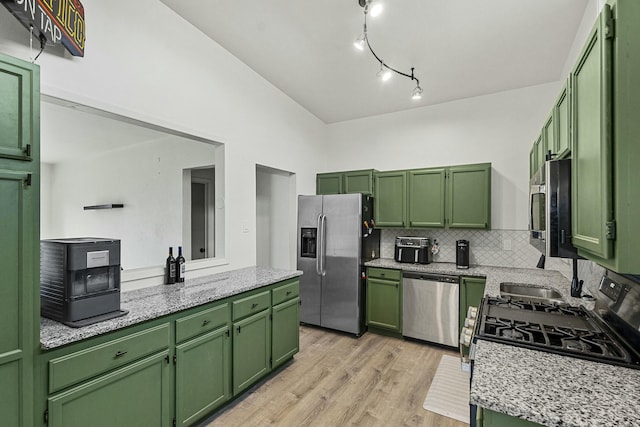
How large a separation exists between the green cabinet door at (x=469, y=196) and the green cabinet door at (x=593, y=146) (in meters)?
2.29

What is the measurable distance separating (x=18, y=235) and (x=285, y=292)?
1.94m

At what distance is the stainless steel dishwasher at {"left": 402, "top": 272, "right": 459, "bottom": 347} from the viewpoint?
3.42 m

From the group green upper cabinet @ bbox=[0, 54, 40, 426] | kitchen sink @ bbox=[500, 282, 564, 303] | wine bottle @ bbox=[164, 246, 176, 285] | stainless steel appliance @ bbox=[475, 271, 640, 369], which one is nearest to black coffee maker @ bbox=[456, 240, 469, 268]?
kitchen sink @ bbox=[500, 282, 564, 303]

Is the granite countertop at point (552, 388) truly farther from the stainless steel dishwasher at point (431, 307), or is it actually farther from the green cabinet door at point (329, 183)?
the green cabinet door at point (329, 183)

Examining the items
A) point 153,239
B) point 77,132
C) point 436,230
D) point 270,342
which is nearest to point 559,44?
point 436,230

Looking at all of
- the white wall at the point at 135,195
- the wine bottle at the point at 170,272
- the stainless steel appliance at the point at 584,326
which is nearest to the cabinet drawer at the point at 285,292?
the wine bottle at the point at 170,272

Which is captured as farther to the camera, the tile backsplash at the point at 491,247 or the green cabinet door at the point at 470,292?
the tile backsplash at the point at 491,247

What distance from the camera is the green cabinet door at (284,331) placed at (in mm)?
2738

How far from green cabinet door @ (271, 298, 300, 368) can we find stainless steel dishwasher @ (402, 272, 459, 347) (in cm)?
144

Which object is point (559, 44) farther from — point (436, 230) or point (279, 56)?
point (279, 56)

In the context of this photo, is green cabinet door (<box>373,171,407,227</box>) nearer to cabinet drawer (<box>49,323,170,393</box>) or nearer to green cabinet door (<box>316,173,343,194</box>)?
green cabinet door (<box>316,173,343,194</box>)

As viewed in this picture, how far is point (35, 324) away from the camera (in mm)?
1334

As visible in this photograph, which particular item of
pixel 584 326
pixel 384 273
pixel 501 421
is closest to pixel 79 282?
pixel 501 421

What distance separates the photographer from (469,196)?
3.65 m
